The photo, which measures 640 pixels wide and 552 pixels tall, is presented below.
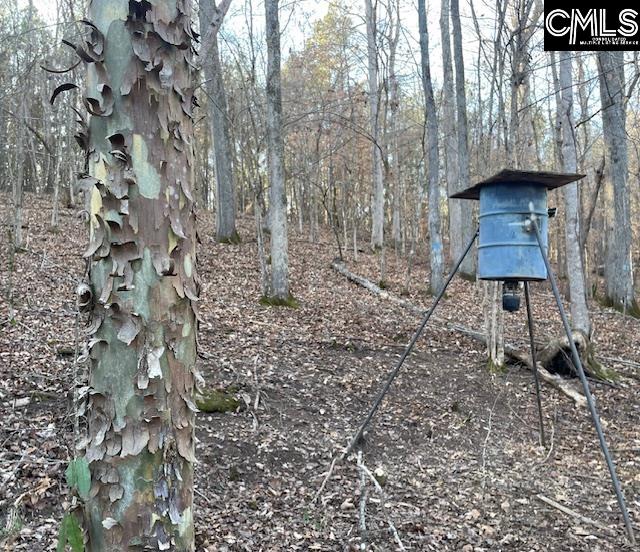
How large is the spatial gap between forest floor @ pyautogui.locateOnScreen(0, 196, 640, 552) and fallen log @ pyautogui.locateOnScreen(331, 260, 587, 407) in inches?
6.7

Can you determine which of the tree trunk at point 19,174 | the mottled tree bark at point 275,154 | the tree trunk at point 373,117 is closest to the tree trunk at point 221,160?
the mottled tree bark at point 275,154

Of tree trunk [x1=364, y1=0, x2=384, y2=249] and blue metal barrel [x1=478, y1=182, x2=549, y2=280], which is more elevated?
tree trunk [x1=364, y1=0, x2=384, y2=249]

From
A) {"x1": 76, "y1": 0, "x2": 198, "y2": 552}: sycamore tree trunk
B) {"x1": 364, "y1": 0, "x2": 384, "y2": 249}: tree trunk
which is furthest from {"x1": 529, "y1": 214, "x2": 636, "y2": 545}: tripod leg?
{"x1": 364, "y1": 0, "x2": 384, "y2": 249}: tree trunk

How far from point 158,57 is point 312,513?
2969 mm

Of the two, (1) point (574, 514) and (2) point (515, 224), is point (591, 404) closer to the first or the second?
(1) point (574, 514)

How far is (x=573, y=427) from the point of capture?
5207mm

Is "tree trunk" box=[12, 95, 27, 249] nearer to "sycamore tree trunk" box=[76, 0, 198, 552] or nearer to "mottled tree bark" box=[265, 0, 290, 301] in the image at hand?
"mottled tree bark" box=[265, 0, 290, 301]

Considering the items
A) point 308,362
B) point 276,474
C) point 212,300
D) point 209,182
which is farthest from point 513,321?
point 209,182

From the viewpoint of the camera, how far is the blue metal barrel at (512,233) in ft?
12.4

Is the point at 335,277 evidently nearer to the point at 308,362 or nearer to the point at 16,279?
the point at 308,362

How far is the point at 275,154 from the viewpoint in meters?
8.19

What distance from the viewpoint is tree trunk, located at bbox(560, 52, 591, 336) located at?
6703 millimetres

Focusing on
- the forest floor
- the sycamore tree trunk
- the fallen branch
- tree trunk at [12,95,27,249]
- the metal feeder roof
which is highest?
tree trunk at [12,95,27,249]

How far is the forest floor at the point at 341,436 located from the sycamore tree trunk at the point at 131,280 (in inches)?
20.4
